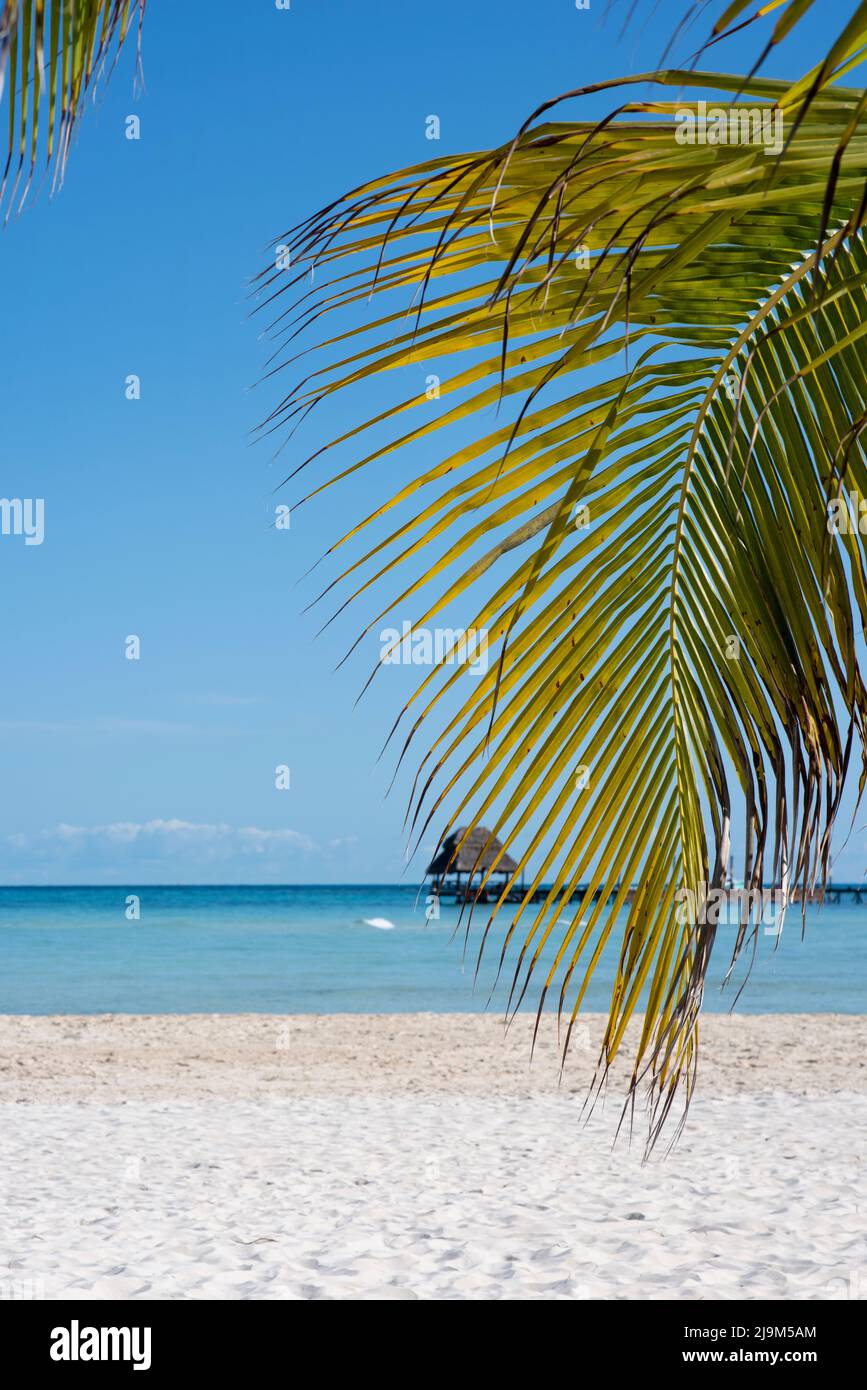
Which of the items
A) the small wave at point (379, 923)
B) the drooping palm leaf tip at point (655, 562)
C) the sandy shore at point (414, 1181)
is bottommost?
the small wave at point (379, 923)

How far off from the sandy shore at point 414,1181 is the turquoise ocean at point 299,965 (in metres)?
1.52

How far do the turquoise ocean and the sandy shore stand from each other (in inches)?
60.0

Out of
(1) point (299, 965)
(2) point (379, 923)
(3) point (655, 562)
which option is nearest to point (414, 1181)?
(3) point (655, 562)

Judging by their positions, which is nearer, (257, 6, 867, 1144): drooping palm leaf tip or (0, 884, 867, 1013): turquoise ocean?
(257, 6, 867, 1144): drooping palm leaf tip

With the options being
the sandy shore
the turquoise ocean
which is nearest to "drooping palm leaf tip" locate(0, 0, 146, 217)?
the sandy shore

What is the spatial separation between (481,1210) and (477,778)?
15.5 ft

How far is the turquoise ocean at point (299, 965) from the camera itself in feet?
69.1

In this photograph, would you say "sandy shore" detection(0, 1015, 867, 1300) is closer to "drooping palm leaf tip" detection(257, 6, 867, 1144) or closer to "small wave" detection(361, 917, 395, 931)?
"drooping palm leaf tip" detection(257, 6, 867, 1144)

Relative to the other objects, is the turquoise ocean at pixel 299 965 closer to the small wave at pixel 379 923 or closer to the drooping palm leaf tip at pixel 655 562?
the small wave at pixel 379 923

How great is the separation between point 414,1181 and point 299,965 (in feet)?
78.1

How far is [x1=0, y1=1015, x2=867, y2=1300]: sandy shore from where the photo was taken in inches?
179

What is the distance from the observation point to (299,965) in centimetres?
2959

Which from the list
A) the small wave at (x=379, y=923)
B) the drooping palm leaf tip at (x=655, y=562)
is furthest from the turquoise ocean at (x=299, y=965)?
the drooping palm leaf tip at (x=655, y=562)
